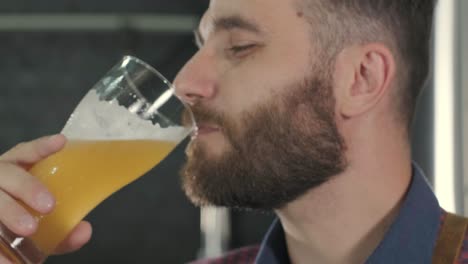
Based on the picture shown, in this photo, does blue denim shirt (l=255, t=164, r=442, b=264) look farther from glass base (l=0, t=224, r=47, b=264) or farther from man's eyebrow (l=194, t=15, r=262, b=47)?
glass base (l=0, t=224, r=47, b=264)

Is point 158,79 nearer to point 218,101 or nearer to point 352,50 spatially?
point 218,101

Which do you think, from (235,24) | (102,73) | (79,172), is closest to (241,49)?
(235,24)

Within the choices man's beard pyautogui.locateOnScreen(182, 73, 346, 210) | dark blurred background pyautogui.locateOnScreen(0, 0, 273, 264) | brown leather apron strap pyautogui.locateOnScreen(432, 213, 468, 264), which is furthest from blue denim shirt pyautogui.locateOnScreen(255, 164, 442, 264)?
dark blurred background pyautogui.locateOnScreen(0, 0, 273, 264)

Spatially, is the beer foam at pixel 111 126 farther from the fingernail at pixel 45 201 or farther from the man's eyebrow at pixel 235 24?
the man's eyebrow at pixel 235 24

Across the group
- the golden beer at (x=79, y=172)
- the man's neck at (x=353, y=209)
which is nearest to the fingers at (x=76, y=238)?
the golden beer at (x=79, y=172)

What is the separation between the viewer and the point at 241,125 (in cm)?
111

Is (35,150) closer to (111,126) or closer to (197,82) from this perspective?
(111,126)

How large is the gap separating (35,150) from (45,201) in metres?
0.09

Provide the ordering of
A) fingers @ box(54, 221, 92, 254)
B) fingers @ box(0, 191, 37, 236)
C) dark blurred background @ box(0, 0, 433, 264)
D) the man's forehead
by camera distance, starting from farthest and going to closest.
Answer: dark blurred background @ box(0, 0, 433, 264) → the man's forehead → fingers @ box(54, 221, 92, 254) → fingers @ box(0, 191, 37, 236)

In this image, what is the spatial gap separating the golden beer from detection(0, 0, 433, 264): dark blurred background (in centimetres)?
234

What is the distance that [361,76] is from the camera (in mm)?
1164

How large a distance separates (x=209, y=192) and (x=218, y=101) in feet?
0.51

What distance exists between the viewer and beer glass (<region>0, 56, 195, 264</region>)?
0.91 meters

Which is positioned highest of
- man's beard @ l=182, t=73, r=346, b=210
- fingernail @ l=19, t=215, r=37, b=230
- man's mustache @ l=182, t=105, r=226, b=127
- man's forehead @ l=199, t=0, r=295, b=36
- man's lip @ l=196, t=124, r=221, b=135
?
man's forehead @ l=199, t=0, r=295, b=36
